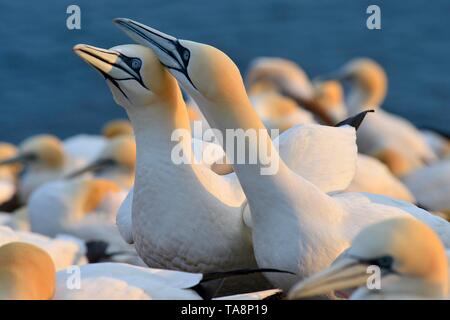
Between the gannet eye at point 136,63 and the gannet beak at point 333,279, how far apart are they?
1492mm

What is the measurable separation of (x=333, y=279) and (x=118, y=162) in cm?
613

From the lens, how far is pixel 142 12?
63.4 ft

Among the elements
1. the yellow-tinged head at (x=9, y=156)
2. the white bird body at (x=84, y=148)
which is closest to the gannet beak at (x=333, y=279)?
the white bird body at (x=84, y=148)

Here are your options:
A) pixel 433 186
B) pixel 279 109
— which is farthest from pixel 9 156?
pixel 433 186

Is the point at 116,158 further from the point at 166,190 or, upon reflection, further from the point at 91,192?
the point at 166,190

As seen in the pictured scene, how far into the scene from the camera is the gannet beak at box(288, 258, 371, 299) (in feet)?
14.8

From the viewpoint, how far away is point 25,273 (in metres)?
Answer: 4.86

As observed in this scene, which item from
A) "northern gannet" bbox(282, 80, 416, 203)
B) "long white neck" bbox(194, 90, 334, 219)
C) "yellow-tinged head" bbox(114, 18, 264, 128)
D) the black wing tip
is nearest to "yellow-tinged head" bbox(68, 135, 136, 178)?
"northern gannet" bbox(282, 80, 416, 203)

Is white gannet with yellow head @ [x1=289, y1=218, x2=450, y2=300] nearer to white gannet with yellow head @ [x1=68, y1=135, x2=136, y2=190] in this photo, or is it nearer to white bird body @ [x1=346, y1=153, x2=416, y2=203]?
white bird body @ [x1=346, y1=153, x2=416, y2=203]

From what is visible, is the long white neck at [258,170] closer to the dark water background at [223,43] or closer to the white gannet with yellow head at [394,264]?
the white gannet with yellow head at [394,264]

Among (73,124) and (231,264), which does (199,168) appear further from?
(73,124)

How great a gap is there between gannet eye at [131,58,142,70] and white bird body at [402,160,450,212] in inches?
207

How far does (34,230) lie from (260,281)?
413 cm

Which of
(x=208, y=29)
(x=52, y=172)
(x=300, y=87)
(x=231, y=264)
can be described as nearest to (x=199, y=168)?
(x=231, y=264)
